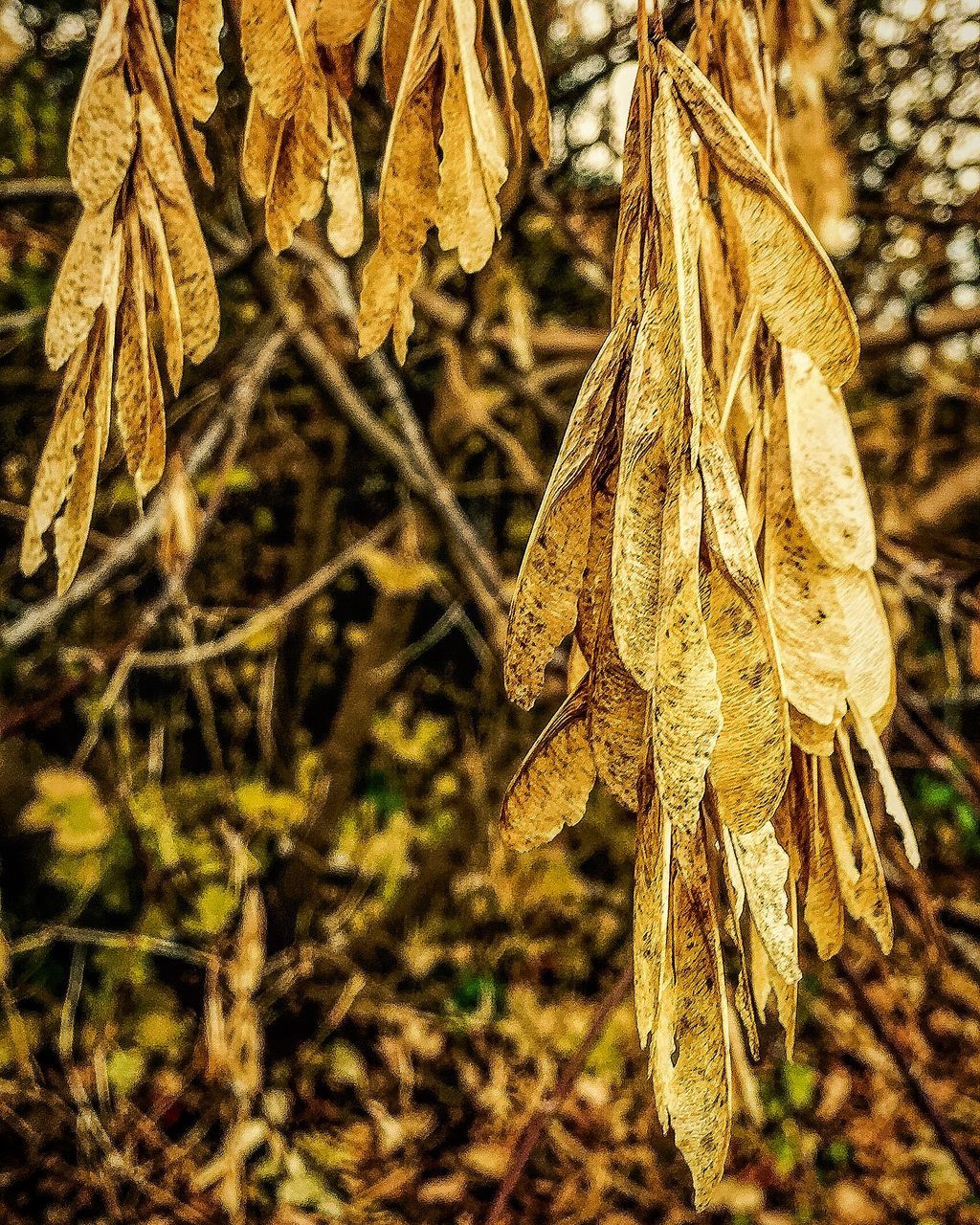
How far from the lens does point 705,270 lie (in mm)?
529

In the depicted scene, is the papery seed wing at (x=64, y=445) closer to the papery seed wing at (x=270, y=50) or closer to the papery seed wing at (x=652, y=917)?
the papery seed wing at (x=270, y=50)

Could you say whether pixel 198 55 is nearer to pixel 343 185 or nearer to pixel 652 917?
pixel 343 185

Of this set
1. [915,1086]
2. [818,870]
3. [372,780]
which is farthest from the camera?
[372,780]

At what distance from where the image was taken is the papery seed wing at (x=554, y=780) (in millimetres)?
426

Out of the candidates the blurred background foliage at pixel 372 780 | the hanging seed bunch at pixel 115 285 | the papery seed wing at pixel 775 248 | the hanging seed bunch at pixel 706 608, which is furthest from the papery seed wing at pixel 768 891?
the blurred background foliage at pixel 372 780

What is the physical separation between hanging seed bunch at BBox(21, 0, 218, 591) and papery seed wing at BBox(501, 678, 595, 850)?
0.26 metres

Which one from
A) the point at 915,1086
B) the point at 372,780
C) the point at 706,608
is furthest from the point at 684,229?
the point at 372,780

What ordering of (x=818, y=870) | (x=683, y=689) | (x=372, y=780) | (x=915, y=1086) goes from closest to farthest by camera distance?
1. (x=683, y=689)
2. (x=818, y=870)
3. (x=915, y=1086)
4. (x=372, y=780)

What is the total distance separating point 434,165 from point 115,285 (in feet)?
0.62

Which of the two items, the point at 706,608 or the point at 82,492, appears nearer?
the point at 706,608

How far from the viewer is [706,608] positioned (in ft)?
1.22

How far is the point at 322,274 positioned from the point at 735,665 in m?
1.32

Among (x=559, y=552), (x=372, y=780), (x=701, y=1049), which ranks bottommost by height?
(x=372, y=780)

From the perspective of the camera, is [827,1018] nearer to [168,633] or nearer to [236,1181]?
[236,1181]
